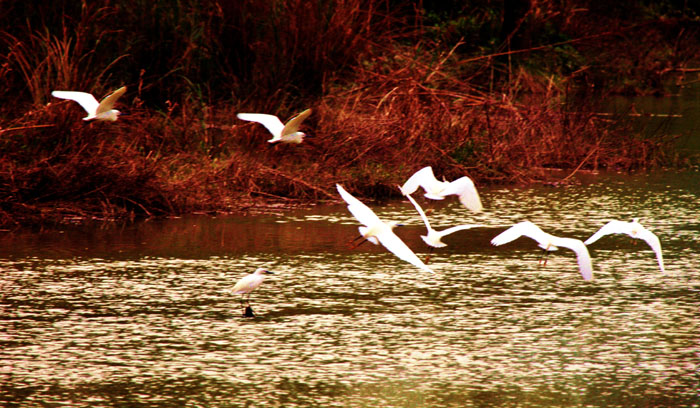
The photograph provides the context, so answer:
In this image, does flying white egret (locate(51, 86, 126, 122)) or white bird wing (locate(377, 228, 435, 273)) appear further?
flying white egret (locate(51, 86, 126, 122))

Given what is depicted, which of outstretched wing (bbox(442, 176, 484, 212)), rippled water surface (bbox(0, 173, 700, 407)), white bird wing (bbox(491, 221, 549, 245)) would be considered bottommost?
rippled water surface (bbox(0, 173, 700, 407))

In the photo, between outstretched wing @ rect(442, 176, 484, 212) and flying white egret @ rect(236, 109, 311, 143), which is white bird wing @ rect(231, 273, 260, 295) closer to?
outstretched wing @ rect(442, 176, 484, 212)

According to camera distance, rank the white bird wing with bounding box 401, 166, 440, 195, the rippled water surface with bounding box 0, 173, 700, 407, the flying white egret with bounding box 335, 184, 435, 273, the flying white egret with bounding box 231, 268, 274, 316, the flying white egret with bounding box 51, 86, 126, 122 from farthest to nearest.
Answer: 1. the flying white egret with bounding box 51, 86, 126, 122
2. the white bird wing with bounding box 401, 166, 440, 195
3. the flying white egret with bounding box 231, 268, 274, 316
4. the flying white egret with bounding box 335, 184, 435, 273
5. the rippled water surface with bounding box 0, 173, 700, 407

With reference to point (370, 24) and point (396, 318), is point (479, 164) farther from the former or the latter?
point (396, 318)

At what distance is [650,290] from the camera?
22.7 feet

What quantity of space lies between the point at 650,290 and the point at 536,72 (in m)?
13.0

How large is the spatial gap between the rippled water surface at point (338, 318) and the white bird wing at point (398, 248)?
33 cm

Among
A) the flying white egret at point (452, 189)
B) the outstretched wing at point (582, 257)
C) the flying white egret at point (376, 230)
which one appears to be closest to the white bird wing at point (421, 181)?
the flying white egret at point (452, 189)

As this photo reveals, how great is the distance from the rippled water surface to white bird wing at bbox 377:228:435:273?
1.08ft

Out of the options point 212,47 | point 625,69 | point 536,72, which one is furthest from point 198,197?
point 625,69

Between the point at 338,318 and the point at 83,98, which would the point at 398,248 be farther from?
the point at 83,98

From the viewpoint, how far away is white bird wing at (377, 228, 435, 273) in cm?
591

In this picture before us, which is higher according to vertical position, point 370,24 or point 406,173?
point 370,24

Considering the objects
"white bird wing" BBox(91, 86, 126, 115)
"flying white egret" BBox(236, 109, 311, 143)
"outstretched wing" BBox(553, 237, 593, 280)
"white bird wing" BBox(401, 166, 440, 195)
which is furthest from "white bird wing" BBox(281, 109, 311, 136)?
"outstretched wing" BBox(553, 237, 593, 280)
